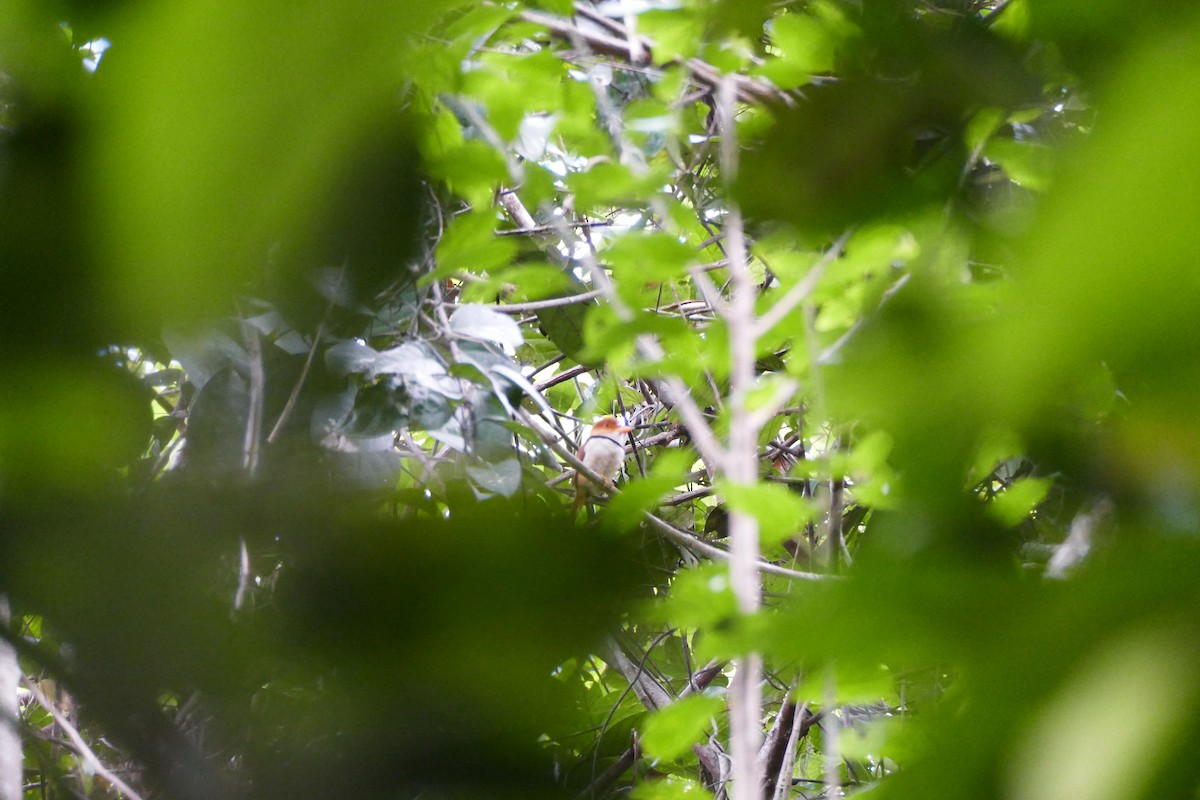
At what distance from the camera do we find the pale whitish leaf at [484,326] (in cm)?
100

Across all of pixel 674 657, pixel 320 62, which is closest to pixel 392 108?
pixel 320 62

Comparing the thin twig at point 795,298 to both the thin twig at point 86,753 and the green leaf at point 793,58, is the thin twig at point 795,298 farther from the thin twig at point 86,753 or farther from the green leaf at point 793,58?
the thin twig at point 86,753

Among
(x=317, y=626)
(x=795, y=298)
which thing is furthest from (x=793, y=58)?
(x=317, y=626)

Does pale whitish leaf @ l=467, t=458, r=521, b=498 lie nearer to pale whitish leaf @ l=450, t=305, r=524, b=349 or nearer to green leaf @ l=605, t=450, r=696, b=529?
pale whitish leaf @ l=450, t=305, r=524, b=349

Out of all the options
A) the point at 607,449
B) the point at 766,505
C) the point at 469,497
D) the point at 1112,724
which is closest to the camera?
the point at 1112,724

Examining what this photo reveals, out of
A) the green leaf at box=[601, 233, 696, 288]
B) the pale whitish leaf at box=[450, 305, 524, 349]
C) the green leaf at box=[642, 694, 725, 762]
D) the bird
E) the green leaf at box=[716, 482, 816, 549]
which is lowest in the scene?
the bird

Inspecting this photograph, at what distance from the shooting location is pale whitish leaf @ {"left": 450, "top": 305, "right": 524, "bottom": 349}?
100 centimetres

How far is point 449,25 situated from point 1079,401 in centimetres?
58

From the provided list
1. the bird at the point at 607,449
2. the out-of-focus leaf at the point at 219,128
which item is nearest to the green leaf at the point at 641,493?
the out-of-focus leaf at the point at 219,128

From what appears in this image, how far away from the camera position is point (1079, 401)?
0.50 ft

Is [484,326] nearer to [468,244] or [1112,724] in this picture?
[468,244]

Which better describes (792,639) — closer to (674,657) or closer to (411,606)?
(411,606)

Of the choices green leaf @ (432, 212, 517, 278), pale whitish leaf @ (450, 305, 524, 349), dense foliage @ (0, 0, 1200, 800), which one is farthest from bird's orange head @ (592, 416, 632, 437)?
Answer: dense foliage @ (0, 0, 1200, 800)

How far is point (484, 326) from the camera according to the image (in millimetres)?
1012
